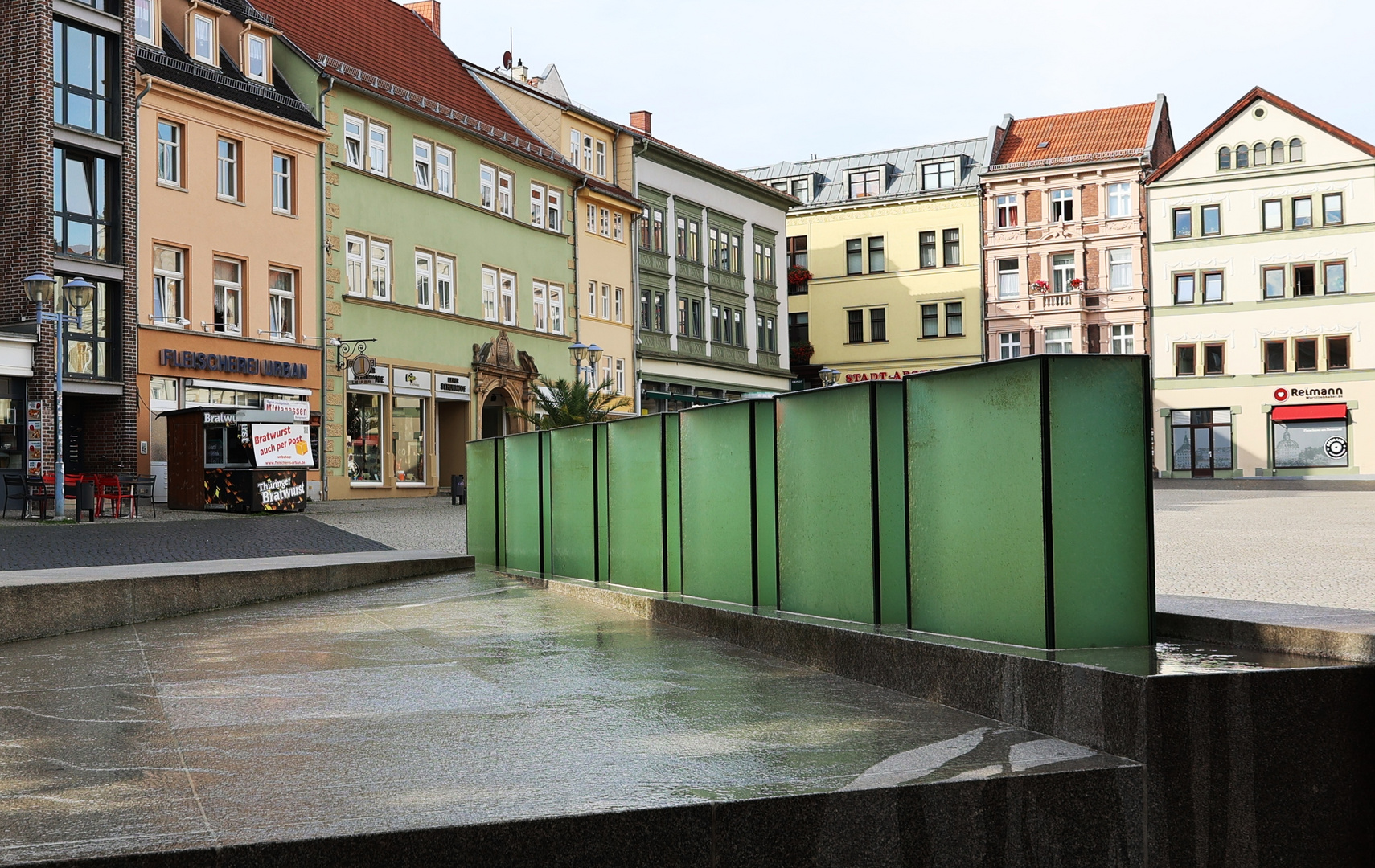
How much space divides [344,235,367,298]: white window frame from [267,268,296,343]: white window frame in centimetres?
190

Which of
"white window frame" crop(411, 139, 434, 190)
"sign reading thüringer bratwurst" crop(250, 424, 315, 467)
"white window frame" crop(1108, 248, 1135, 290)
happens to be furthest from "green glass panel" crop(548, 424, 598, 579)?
"white window frame" crop(1108, 248, 1135, 290)

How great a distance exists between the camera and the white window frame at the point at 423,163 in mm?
40031

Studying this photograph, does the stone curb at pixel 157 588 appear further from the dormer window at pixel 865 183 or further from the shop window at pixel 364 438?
the dormer window at pixel 865 183

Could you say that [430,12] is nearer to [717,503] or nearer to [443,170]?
[443,170]

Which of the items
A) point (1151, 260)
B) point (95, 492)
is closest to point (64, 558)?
point (95, 492)

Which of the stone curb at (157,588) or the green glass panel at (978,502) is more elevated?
the green glass panel at (978,502)

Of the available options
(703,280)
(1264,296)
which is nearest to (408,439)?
(703,280)

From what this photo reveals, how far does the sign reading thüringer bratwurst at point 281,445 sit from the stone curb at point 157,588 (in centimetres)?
1587

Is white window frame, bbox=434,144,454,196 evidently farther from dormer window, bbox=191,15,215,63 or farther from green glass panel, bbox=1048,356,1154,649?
green glass panel, bbox=1048,356,1154,649

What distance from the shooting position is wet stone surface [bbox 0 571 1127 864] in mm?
4141

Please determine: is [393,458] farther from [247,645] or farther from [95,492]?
[247,645]

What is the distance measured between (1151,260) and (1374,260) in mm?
8647

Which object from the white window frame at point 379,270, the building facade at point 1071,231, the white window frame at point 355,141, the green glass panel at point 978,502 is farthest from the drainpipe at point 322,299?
the building facade at point 1071,231

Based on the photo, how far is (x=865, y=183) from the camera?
70562 mm
